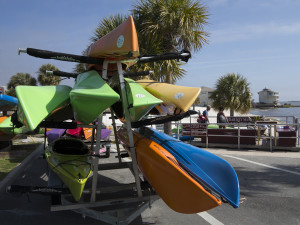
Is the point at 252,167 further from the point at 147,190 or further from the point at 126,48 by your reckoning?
the point at 126,48

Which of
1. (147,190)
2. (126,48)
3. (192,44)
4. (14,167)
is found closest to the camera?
(126,48)

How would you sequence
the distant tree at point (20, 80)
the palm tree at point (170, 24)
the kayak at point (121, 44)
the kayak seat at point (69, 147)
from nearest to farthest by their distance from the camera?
the kayak at point (121, 44) < the kayak seat at point (69, 147) < the palm tree at point (170, 24) < the distant tree at point (20, 80)

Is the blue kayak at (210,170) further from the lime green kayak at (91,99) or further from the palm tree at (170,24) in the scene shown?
the palm tree at (170,24)

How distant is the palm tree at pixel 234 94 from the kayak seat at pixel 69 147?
18.3 meters

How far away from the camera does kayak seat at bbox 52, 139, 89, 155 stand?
5.38 m

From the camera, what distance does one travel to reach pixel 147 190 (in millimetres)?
3965

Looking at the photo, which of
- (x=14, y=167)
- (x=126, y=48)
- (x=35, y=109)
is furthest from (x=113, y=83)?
(x=14, y=167)

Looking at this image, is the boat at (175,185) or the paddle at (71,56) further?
the paddle at (71,56)

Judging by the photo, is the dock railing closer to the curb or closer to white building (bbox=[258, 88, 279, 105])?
the curb

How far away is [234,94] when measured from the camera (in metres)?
22.4

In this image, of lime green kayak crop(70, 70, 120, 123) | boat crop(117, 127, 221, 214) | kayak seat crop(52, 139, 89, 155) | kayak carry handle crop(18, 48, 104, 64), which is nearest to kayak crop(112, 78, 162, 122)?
lime green kayak crop(70, 70, 120, 123)

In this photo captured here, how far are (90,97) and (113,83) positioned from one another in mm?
1009

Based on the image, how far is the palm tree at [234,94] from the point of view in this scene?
73.1 feet

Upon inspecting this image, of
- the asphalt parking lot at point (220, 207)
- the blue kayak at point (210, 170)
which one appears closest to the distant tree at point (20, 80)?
the asphalt parking lot at point (220, 207)
